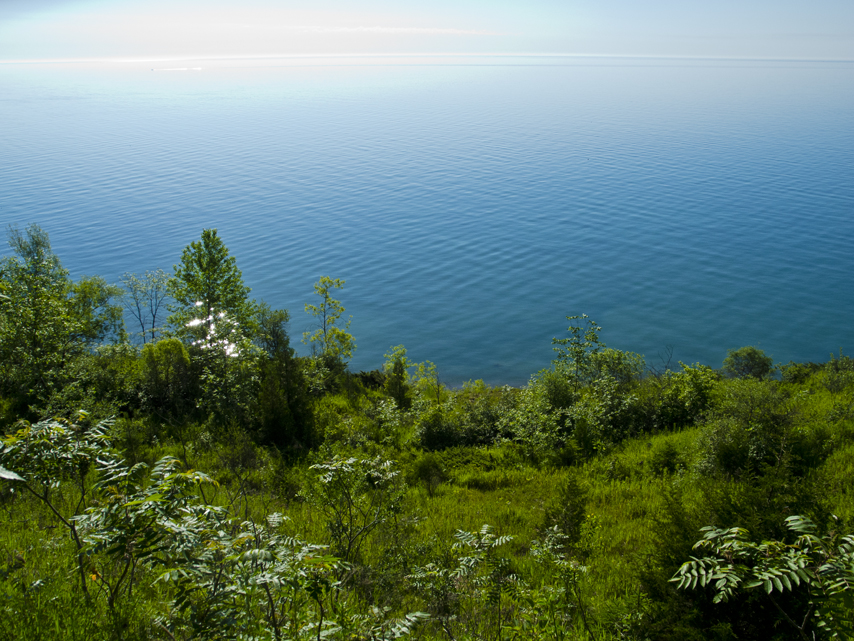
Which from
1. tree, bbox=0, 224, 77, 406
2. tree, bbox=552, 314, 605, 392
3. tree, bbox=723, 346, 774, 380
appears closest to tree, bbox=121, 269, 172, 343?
tree, bbox=0, 224, 77, 406

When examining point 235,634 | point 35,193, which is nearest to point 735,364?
point 235,634

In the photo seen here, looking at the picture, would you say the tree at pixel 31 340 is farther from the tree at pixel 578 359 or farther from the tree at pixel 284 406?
the tree at pixel 578 359

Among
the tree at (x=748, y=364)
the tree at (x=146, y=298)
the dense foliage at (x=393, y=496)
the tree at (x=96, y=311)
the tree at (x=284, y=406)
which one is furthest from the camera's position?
the tree at (x=146, y=298)

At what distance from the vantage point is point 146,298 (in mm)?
55938

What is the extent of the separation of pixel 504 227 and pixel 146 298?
4451 centimetres

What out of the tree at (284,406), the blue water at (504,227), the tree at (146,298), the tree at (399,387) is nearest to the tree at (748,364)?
the blue water at (504,227)

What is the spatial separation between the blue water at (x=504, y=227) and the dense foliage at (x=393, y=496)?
17.1 m

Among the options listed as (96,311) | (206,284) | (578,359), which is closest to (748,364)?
(578,359)

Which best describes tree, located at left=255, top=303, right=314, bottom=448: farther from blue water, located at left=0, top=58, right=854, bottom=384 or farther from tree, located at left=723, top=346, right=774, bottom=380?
tree, located at left=723, top=346, right=774, bottom=380

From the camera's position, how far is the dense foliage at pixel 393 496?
4.66m

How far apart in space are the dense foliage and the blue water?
673 inches

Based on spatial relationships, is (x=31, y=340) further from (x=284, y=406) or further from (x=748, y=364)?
(x=748, y=364)

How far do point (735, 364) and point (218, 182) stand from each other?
296 feet

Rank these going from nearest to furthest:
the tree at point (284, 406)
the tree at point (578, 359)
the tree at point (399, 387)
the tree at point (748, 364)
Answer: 1. the tree at point (284, 406)
2. the tree at point (578, 359)
3. the tree at point (399, 387)
4. the tree at point (748, 364)
